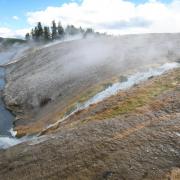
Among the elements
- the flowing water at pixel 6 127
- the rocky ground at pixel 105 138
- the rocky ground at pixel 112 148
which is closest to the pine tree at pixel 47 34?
the flowing water at pixel 6 127

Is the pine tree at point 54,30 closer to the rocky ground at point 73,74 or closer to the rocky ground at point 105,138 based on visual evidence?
the rocky ground at point 73,74

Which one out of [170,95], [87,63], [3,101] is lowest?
[3,101]

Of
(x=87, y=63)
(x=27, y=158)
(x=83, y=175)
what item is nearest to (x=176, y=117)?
(x=83, y=175)

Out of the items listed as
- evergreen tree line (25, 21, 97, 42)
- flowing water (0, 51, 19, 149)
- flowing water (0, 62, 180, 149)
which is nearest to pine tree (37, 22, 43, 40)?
evergreen tree line (25, 21, 97, 42)

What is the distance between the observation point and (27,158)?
80.0 ft

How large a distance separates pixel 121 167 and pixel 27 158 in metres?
8.56

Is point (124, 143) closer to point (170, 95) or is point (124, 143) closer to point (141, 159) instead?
point (141, 159)

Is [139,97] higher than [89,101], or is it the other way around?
[139,97]

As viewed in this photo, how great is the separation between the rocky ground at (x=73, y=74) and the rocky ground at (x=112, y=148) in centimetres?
1214

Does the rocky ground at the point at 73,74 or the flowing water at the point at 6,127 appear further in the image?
the rocky ground at the point at 73,74

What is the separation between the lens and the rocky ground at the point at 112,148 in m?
20.8

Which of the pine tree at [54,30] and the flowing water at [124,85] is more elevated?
the flowing water at [124,85]

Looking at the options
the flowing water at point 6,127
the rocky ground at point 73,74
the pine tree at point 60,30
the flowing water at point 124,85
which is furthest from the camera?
the pine tree at point 60,30

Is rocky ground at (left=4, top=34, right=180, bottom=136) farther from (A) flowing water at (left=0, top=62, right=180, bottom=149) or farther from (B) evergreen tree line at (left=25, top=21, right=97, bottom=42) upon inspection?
(B) evergreen tree line at (left=25, top=21, right=97, bottom=42)
